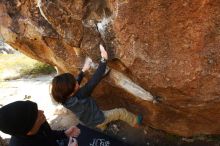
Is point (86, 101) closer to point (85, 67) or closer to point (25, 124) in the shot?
point (85, 67)

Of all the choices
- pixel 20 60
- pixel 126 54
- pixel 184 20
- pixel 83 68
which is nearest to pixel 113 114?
pixel 83 68

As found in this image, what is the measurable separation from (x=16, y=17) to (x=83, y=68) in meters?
2.02

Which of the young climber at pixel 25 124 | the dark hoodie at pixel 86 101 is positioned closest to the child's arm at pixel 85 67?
the dark hoodie at pixel 86 101

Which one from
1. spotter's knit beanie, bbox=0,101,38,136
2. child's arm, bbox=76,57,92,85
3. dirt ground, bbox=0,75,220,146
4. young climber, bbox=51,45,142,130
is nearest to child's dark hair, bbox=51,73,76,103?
young climber, bbox=51,45,142,130

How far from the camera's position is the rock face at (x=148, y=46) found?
587 centimetres

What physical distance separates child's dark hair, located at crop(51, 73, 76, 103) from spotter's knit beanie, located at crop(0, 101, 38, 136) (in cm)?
144

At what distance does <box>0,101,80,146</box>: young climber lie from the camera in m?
4.90

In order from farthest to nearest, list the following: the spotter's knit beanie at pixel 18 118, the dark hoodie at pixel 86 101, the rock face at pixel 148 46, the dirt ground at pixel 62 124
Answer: the dirt ground at pixel 62 124 → the dark hoodie at pixel 86 101 → the rock face at pixel 148 46 → the spotter's knit beanie at pixel 18 118

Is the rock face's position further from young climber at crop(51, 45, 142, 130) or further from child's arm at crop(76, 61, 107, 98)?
young climber at crop(51, 45, 142, 130)

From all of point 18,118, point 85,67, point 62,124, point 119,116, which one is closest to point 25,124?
point 18,118

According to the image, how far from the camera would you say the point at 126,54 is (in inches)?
258

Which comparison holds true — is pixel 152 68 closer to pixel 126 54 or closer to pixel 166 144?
pixel 126 54

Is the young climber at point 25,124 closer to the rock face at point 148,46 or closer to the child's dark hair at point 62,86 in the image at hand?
the child's dark hair at point 62,86

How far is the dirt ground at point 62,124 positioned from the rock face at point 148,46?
288mm
